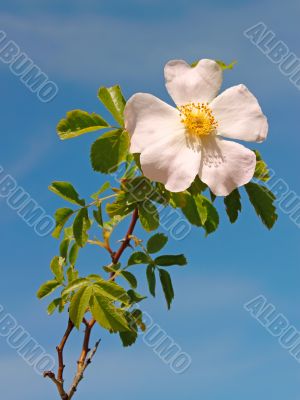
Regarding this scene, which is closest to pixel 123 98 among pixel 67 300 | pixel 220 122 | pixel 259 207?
pixel 220 122

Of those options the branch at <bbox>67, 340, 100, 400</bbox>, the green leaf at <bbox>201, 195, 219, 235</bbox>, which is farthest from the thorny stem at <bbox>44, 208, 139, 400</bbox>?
the green leaf at <bbox>201, 195, 219, 235</bbox>

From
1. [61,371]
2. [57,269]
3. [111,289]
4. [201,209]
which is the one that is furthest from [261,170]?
[61,371]

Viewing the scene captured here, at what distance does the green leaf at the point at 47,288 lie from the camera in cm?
177

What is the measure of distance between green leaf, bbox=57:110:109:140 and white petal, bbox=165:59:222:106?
0.19 metres

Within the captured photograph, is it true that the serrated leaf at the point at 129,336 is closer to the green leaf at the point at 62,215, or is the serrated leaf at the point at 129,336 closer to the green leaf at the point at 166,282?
the green leaf at the point at 166,282

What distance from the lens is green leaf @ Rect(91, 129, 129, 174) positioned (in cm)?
160

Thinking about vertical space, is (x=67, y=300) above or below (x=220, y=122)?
below

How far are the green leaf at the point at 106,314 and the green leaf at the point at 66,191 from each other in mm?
302

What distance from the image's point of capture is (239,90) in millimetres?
1607

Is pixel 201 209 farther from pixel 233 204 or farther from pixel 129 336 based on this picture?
pixel 129 336

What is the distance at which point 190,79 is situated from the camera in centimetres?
161

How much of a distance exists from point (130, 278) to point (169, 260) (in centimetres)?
13

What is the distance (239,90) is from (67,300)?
72 centimetres

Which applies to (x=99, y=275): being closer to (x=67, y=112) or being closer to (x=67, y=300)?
(x=67, y=300)
